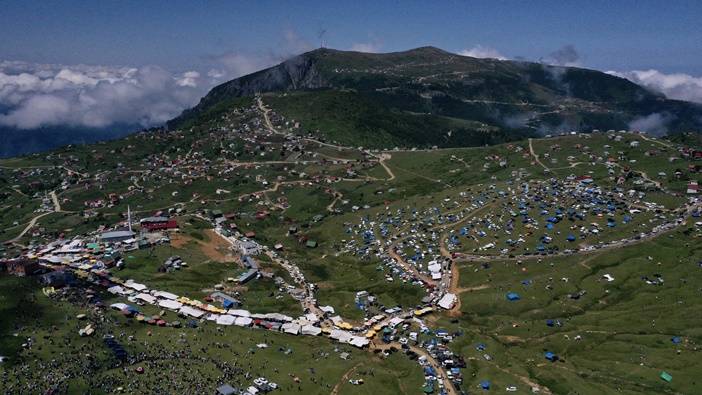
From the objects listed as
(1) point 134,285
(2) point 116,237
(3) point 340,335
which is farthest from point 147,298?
(3) point 340,335

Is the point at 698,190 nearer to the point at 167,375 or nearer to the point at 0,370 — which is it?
the point at 167,375

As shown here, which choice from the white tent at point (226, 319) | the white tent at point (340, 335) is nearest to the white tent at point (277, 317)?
the white tent at point (226, 319)

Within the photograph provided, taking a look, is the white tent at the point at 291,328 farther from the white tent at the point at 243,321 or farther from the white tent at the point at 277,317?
the white tent at the point at 243,321

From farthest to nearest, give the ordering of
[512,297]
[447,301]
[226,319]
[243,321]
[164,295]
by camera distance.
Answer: [447,301], [512,297], [164,295], [226,319], [243,321]

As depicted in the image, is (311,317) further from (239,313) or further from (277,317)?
(239,313)

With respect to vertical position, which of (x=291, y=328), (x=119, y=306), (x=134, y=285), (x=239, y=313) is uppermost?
(x=134, y=285)

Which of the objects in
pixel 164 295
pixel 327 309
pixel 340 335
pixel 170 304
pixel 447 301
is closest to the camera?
pixel 340 335

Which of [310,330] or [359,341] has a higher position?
[310,330]

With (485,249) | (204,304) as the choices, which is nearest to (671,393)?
(485,249)

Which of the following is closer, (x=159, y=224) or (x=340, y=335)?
(x=340, y=335)

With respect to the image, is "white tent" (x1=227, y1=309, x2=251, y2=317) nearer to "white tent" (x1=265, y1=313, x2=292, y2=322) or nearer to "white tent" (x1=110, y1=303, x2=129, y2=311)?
"white tent" (x1=265, y1=313, x2=292, y2=322)
